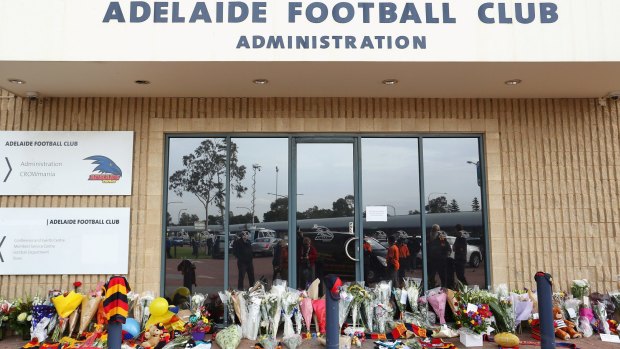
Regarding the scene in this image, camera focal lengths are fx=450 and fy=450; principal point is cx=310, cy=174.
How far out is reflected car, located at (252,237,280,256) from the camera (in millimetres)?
6852

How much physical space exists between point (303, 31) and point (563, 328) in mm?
5199

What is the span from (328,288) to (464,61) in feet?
10.4

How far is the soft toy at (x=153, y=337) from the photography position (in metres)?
5.62

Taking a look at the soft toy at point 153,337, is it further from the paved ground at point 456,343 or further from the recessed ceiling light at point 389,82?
the recessed ceiling light at point 389,82

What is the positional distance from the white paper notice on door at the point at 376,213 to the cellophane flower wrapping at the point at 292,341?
2.11 m

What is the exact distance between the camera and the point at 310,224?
688 centimetres

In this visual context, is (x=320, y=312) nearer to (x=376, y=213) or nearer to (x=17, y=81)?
(x=376, y=213)

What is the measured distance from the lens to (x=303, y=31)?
552 centimetres

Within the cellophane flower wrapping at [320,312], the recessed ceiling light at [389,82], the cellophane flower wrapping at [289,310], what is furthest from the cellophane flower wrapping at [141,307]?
the recessed ceiling light at [389,82]

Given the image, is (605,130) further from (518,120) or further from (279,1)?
(279,1)

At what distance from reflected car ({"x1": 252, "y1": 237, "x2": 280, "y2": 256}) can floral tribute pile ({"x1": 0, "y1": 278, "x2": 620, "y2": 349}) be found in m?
0.54

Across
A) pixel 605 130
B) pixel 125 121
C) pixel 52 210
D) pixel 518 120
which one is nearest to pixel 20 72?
pixel 125 121

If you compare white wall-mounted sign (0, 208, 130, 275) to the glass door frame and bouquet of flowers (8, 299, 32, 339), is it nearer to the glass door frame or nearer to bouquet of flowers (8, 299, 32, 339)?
bouquet of flowers (8, 299, 32, 339)

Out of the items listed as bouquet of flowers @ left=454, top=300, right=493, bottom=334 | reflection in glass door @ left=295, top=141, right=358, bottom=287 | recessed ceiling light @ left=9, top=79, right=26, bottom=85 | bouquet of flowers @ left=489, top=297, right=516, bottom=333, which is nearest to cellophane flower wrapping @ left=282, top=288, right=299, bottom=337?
reflection in glass door @ left=295, top=141, right=358, bottom=287
